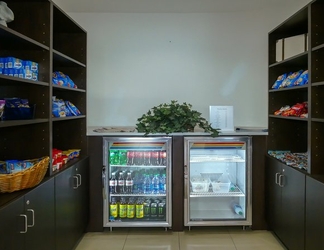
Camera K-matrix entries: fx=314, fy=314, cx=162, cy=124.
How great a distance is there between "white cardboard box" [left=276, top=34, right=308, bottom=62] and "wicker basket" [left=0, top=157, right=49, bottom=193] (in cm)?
245

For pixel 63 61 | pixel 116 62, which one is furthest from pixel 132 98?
pixel 63 61

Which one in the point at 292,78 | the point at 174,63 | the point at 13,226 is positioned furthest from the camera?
the point at 174,63

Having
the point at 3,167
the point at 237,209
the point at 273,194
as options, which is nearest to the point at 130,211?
the point at 237,209

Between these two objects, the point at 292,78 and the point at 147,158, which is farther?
the point at 147,158

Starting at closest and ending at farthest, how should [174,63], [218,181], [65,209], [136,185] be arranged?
[65,209]
[136,185]
[218,181]
[174,63]

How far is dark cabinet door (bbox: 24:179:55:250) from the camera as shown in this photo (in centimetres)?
188

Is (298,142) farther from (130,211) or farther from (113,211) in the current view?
(113,211)

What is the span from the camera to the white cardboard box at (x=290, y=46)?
9.53ft

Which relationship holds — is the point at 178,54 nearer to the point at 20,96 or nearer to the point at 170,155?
the point at 170,155

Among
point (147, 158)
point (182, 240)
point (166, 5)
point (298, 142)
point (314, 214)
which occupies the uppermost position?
point (166, 5)

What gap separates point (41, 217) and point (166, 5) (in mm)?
2555

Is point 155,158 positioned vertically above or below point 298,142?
below

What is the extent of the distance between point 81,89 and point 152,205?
4.73 feet

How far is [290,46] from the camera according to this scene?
3059 millimetres
